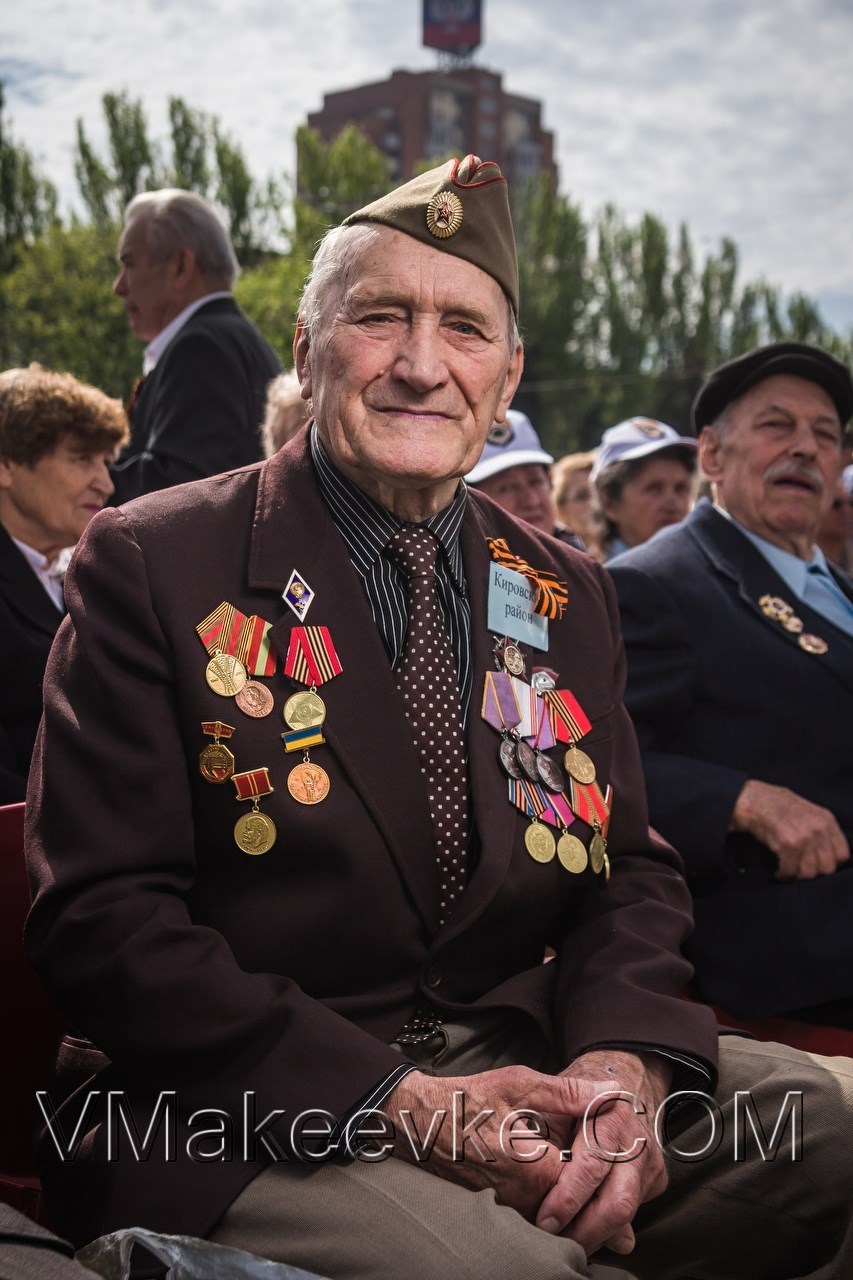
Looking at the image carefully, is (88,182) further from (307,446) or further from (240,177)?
(307,446)

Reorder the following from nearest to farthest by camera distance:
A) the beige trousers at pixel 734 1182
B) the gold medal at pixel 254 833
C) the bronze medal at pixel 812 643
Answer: the beige trousers at pixel 734 1182, the gold medal at pixel 254 833, the bronze medal at pixel 812 643

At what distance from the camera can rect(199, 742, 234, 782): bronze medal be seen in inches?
75.8

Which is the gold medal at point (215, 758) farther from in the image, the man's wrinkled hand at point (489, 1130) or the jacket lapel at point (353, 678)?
the man's wrinkled hand at point (489, 1130)

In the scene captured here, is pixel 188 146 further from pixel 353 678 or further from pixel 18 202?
pixel 353 678

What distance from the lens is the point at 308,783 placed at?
1967 mm

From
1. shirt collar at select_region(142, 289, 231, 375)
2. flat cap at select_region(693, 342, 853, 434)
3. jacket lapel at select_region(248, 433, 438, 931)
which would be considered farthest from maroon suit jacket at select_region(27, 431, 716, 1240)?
shirt collar at select_region(142, 289, 231, 375)

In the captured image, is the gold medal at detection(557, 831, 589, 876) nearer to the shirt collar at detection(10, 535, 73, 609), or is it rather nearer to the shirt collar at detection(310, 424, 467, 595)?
the shirt collar at detection(310, 424, 467, 595)

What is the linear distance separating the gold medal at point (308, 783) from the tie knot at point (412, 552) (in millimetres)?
434

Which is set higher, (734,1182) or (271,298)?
(271,298)

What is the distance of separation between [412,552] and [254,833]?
1.96ft

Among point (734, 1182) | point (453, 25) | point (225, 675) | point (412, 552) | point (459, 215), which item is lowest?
point (734, 1182)

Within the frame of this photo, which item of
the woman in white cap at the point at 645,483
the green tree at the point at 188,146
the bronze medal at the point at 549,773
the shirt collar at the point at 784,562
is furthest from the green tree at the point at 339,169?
the bronze medal at the point at 549,773

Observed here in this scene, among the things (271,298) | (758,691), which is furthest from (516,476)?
(271,298)

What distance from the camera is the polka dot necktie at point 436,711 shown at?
2082mm
